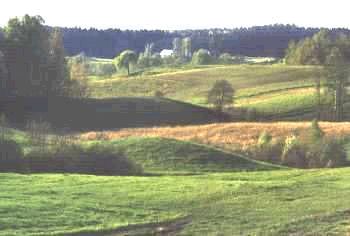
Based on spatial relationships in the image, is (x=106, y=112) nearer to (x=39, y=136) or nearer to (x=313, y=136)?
(x=313, y=136)

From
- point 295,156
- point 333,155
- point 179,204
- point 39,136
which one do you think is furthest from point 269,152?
point 179,204

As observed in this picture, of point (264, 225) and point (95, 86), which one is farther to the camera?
point (95, 86)

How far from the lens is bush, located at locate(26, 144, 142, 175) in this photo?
33469 millimetres

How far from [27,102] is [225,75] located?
56167 millimetres

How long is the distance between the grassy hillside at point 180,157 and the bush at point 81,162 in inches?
69.1

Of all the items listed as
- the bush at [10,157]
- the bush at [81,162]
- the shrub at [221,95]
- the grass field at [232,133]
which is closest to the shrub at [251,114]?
the shrub at [221,95]

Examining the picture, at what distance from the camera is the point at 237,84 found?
113625 millimetres

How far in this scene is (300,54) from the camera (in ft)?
458

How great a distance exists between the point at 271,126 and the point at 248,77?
216 feet

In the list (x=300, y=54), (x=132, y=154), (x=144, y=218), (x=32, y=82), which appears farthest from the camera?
(x=300, y=54)

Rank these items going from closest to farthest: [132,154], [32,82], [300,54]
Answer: [132,154] < [32,82] < [300,54]

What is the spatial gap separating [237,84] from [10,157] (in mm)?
82834

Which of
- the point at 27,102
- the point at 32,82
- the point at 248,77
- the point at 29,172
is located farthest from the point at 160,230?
the point at 248,77

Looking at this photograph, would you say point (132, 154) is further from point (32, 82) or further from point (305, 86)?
point (305, 86)
